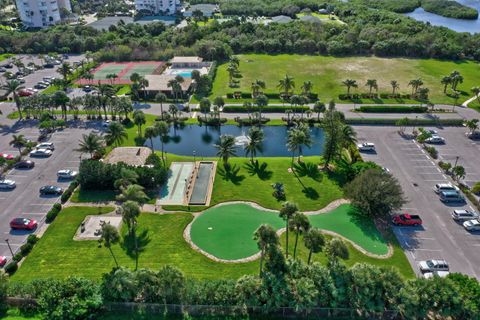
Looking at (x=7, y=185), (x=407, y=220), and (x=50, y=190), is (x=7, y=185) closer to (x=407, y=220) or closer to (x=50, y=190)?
(x=50, y=190)

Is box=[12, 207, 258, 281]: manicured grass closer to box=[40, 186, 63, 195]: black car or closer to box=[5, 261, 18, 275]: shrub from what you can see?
box=[5, 261, 18, 275]: shrub

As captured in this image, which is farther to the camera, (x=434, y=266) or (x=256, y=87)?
(x=256, y=87)

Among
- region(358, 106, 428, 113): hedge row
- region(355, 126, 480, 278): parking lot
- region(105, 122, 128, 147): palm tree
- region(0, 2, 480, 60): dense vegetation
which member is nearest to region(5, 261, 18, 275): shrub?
region(105, 122, 128, 147): palm tree

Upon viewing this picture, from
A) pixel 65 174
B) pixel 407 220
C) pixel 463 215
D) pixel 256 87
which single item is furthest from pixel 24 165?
pixel 463 215

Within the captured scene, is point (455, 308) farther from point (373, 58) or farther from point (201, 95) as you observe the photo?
point (373, 58)

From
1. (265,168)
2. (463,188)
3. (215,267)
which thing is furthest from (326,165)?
(215,267)
